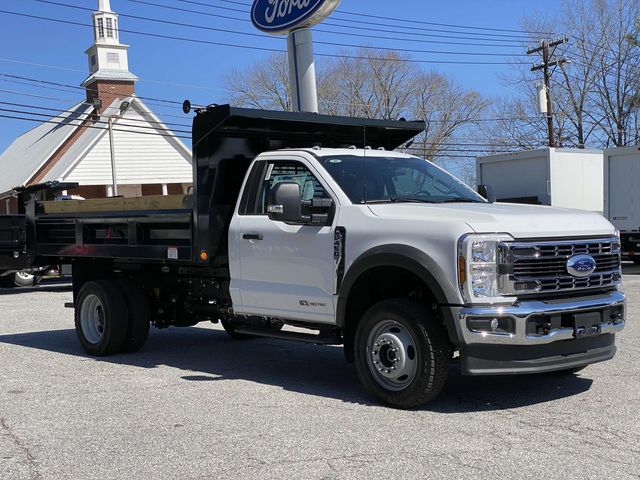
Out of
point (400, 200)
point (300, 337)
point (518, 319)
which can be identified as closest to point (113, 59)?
point (300, 337)

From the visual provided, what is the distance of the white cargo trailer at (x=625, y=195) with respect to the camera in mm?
20500

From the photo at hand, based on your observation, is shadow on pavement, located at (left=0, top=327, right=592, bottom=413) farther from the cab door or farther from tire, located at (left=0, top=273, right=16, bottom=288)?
tire, located at (left=0, top=273, right=16, bottom=288)

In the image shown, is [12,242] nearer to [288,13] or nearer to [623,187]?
[288,13]

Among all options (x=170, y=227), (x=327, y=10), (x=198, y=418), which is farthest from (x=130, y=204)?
Result: (x=327, y=10)

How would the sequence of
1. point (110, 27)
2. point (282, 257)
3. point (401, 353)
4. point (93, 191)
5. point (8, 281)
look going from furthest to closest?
point (110, 27) → point (93, 191) → point (8, 281) → point (282, 257) → point (401, 353)

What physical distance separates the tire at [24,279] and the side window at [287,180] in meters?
13.4

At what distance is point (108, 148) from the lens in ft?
123

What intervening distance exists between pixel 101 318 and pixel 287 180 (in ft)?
10.5

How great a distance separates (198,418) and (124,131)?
3257 cm

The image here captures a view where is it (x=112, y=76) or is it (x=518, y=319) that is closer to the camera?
(x=518, y=319)

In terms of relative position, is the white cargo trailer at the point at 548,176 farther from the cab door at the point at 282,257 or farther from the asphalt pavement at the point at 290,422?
the cab door at the point at 282,257

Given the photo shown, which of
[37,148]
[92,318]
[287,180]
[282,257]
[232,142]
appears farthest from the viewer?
[37,148]

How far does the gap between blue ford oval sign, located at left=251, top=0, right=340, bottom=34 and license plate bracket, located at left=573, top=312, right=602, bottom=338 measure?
14.3 metres

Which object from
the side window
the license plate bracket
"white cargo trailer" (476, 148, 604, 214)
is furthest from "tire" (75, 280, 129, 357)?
"white cargo trailer" (476, 148, 604, 214)
